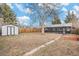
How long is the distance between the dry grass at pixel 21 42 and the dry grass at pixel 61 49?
2.9 inches

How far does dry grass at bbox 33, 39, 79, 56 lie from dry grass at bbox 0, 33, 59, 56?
7cm

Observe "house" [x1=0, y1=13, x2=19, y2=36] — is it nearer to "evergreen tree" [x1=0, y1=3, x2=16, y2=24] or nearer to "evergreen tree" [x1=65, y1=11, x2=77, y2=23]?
"evergreen tree" [x1=0, y1=3, x2=16, y2=24]

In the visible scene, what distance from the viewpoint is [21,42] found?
1938 mm

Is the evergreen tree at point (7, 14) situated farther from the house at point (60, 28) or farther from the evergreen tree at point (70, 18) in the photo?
the evergreen tree at point (70, 18)

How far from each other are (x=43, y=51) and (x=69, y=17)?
1.30ft

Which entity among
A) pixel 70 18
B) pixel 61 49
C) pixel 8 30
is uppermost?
pixel 70 18

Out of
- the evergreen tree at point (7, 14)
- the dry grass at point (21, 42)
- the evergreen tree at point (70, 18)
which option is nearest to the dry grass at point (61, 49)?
the dry grass at point (21, 42)

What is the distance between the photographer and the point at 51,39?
197 centimetres

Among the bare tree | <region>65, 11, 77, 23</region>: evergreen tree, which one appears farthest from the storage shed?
<region>65, 11, 77, 23</region>: evergreen tree

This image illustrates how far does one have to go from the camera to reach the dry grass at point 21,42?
191cm

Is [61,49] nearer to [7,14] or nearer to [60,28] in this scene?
[60,28]

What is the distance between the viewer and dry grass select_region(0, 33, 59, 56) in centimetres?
191

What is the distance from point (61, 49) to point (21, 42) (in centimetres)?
38

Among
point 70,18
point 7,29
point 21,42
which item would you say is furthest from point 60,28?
point 7,29
